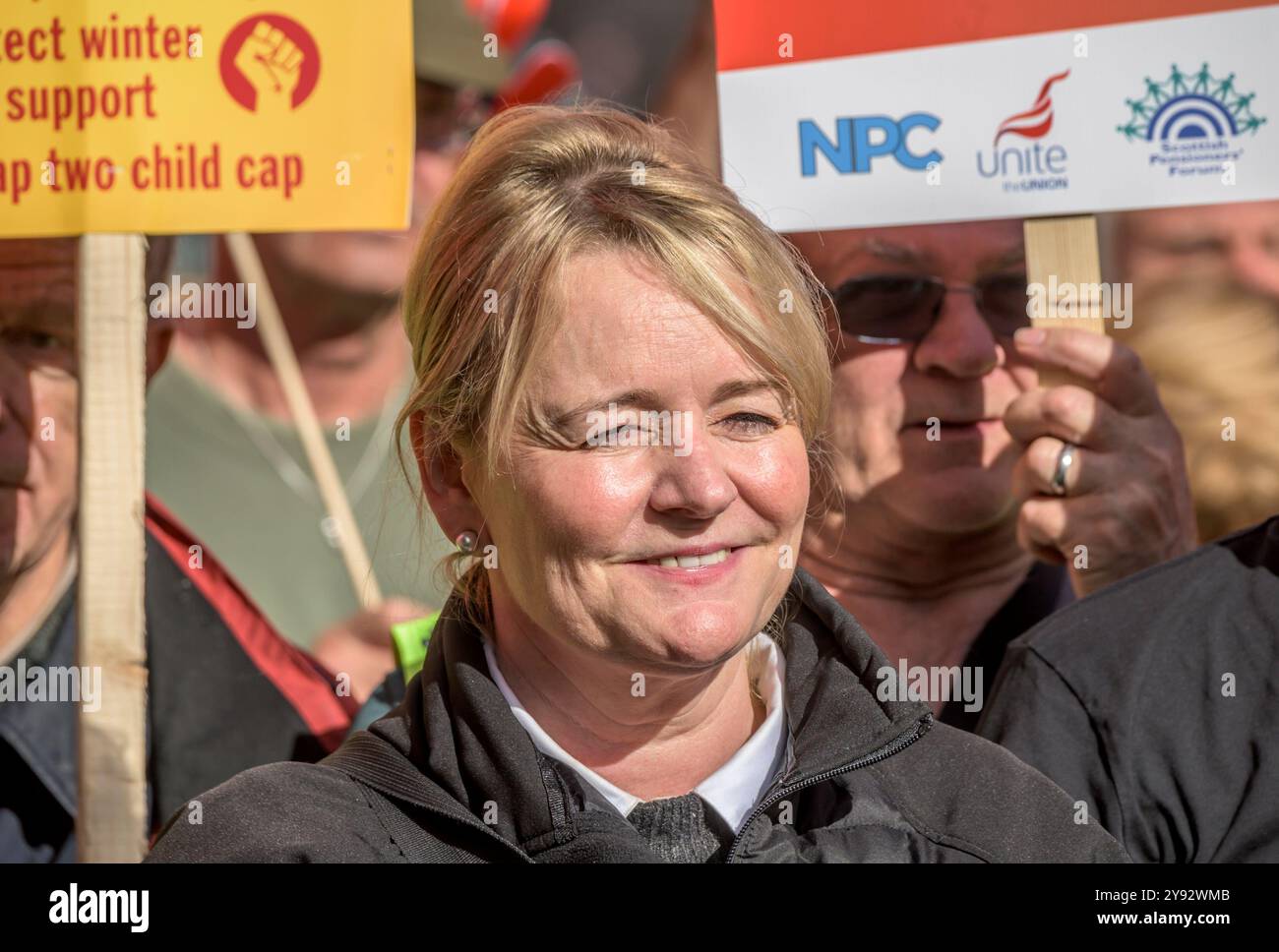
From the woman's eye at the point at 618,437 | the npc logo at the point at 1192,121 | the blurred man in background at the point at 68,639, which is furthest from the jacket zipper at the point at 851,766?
the blurred man in background at the point at 68,639

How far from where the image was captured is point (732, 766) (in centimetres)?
188

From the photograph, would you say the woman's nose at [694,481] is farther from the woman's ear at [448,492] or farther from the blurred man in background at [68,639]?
the blurred man in background at [68,639]

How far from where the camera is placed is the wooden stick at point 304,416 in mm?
2998

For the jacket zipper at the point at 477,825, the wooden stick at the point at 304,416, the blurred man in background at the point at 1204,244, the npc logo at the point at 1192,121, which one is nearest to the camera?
the jacket zipper at the point at 477,825

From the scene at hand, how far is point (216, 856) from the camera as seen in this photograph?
1.78 meters

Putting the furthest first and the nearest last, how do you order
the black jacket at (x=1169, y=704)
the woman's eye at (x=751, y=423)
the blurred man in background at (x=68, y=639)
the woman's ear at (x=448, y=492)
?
1. the blurred man in background at (x=68, y=639)
2. the black jacket at (x=1169, y=704)
3. the woman's ear at (x=448, y=492)
4. the woman's eye at (x=751, y=423)

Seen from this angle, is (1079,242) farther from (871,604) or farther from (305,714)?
(305,714)

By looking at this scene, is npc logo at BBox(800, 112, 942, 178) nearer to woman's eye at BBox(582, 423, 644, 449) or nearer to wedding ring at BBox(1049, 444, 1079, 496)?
wedding ring at BBox(1049, 444, 1079, 496)

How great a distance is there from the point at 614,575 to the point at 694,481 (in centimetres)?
16

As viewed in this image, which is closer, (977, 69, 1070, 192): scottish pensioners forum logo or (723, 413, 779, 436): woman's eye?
(723, 413, 779, 436): woman's eye

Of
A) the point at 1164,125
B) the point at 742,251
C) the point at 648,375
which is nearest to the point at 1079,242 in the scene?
the point at 1164,125

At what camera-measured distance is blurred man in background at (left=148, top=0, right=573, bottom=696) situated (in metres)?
2.98

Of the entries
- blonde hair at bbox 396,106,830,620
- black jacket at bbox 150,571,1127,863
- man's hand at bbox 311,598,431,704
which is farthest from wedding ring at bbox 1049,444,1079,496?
man's hand at bbox 311,598,431,704
